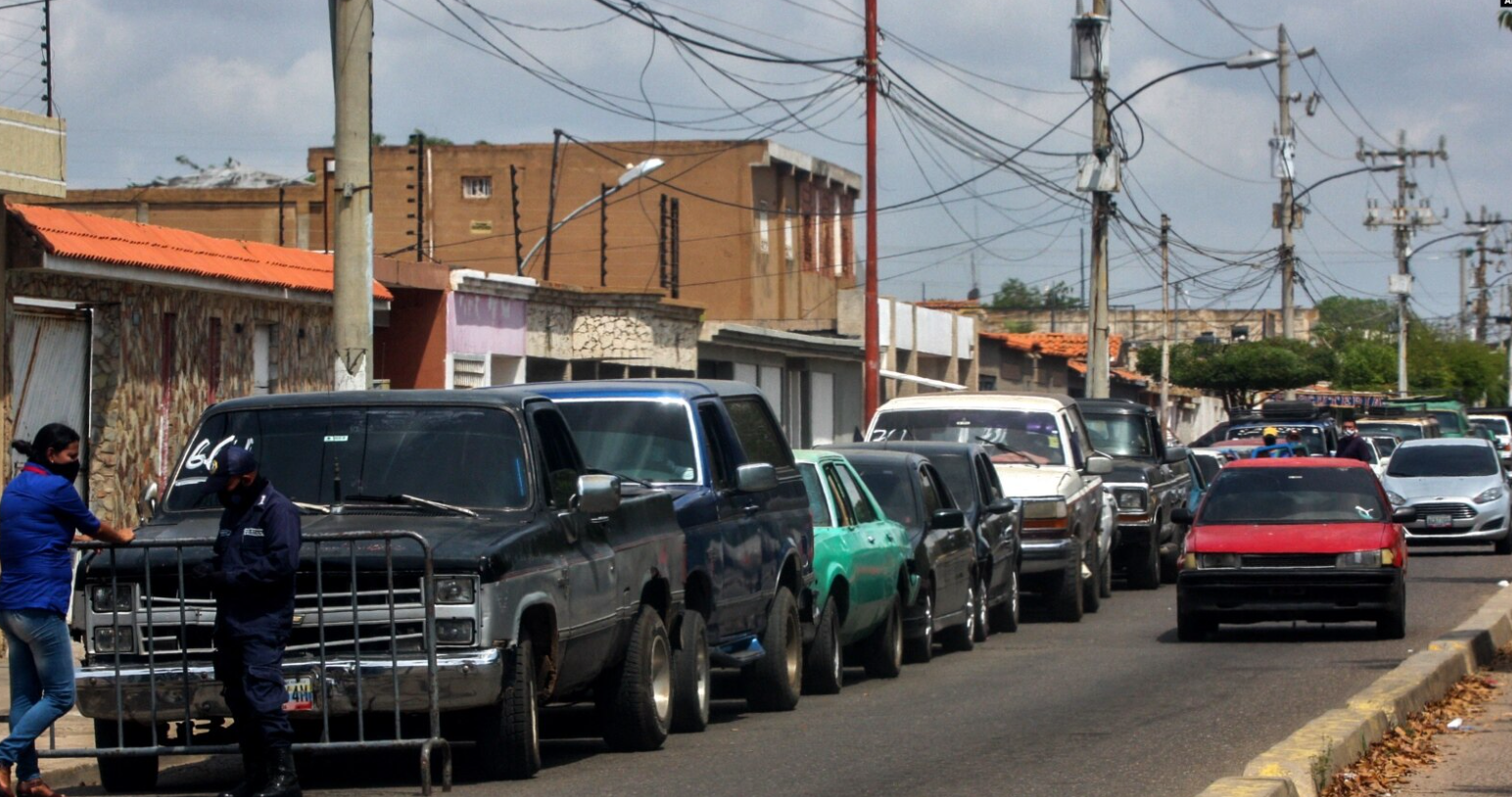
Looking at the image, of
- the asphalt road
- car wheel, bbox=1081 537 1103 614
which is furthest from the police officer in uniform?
car wheel, bbox=1081 537 1103 614

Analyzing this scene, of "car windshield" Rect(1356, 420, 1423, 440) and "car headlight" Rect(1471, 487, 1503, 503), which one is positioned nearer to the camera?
"car headlight" Rect(1471, 487, 1503, 503)

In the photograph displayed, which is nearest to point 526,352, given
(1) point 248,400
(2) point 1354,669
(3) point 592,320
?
(3) point 592,320

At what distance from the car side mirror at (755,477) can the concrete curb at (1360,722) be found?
3283 millimetres

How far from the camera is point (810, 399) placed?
4328 centimetres

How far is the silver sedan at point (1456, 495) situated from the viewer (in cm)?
3145

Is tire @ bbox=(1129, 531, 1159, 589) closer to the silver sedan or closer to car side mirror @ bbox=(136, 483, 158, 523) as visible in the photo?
the silver sedan

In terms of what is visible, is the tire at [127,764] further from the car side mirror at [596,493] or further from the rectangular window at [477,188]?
the rectangular window at [477,188]

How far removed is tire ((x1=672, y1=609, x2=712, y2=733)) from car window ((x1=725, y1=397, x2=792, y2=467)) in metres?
1.57

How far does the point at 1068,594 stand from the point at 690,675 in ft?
31.5

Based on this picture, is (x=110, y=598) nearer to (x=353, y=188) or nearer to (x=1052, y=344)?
(x=353, y=188)

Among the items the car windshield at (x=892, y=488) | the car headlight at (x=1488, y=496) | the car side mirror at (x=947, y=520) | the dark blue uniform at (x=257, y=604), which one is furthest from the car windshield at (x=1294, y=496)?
the car headlight at (x=1488, y=496)

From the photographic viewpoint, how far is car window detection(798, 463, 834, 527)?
15.1m

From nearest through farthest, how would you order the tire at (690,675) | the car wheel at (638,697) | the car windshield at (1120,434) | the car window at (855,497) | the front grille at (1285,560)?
the car wheel at (638,697) → the tire at (690,675) → the car window at (855,497) → the front grille at (1285,560) → the car windshield at (1120,434)

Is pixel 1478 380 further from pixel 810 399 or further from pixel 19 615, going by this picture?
pixel 19 615
